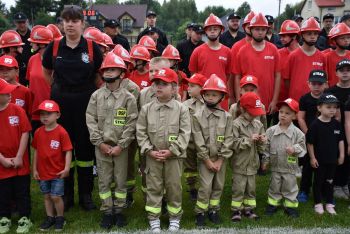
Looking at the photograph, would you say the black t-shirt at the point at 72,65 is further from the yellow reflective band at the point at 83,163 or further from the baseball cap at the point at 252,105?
the baseball cap at the point at 252,105

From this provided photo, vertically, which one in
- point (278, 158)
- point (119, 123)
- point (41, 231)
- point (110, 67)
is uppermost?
point (110, 67)

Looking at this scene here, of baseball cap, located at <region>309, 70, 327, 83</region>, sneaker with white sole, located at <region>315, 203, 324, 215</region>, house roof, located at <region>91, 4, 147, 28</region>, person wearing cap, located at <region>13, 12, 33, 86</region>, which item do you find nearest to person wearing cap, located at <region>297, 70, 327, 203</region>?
baseball cap, located at <region>309, 70, 327, 83</region>

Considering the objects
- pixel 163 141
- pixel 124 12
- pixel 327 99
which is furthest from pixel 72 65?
pixel 124 12

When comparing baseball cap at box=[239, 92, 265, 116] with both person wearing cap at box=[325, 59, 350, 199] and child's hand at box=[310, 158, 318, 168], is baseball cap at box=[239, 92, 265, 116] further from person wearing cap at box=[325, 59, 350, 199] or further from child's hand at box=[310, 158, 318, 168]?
person wearing cap at box=[325, 59, 350, 199]

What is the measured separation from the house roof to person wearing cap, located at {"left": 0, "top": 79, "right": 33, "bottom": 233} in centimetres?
7426

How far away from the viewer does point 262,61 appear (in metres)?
6.45

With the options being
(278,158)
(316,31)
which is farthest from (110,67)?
(316,31)

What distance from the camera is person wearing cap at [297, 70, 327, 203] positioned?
5676 millimetres

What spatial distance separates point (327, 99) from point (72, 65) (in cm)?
356

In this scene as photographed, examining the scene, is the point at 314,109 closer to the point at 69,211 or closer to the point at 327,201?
the point at 327,201

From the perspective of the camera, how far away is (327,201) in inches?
224

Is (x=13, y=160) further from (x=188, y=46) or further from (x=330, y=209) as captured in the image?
(x=188, y=46)

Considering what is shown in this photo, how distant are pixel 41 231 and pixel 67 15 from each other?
2.89 meters

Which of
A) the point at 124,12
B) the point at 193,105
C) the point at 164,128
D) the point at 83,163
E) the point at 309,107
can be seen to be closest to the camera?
the point at 164,128
